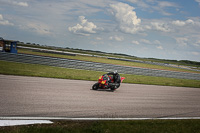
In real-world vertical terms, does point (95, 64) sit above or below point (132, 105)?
above

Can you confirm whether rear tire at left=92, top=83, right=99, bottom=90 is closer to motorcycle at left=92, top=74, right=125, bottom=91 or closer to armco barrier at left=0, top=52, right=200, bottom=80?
motorcycle at left=92, top=74, right=125, bottom=91

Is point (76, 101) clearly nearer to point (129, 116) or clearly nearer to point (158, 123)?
point (129, 116)

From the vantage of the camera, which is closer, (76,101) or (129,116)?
(129,116)

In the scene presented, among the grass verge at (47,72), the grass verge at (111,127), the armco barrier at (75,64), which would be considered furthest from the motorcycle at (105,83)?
the armco barrier at (75,64)

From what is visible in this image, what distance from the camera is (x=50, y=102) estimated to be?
793cm

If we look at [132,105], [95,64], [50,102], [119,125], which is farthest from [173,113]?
[95,64]

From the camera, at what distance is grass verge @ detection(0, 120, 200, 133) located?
4961 millimetres

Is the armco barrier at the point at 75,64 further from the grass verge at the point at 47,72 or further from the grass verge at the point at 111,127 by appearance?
the grass verge at the point at 111,127

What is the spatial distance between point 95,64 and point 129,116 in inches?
635

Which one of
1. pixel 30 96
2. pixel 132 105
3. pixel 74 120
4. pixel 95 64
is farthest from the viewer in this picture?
pixel 95 64

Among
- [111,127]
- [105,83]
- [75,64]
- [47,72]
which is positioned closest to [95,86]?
[105,83]

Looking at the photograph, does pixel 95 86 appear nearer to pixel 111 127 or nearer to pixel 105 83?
pixel 105 83

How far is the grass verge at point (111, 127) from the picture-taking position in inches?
195

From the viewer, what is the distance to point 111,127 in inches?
222
